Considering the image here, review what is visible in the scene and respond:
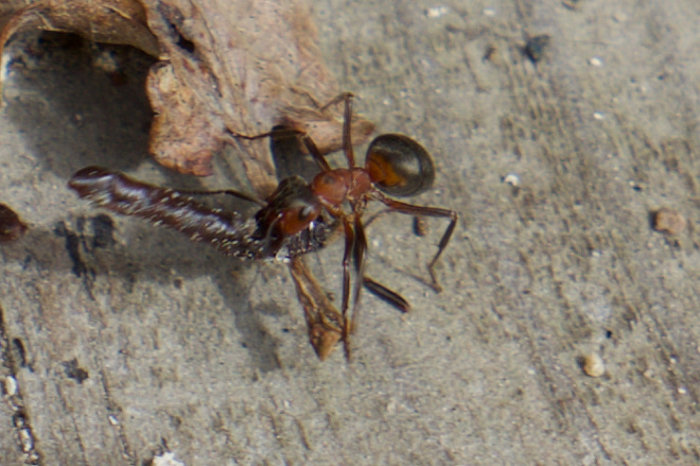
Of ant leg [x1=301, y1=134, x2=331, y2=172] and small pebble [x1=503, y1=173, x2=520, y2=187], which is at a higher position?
ant leg [x1=301, y1=134, x2=331, y2=172]

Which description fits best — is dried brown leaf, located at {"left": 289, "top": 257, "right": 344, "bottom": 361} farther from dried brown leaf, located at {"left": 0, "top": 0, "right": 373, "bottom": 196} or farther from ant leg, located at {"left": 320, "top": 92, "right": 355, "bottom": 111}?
ant leg, located at {"left": 320, "top": 92, "right": 355, "bottom": 111}

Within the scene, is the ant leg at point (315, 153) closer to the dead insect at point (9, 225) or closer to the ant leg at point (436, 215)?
the ant leg at point (436, 215)

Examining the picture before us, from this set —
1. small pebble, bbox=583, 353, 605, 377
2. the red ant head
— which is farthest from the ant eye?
small pebble, bbox=583, 353, 605, 377

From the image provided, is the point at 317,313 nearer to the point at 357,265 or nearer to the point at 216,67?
the point at 357,265

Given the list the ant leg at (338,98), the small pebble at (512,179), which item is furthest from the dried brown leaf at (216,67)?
the small pebble at (512,179)

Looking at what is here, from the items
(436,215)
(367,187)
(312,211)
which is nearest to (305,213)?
(312,211)
